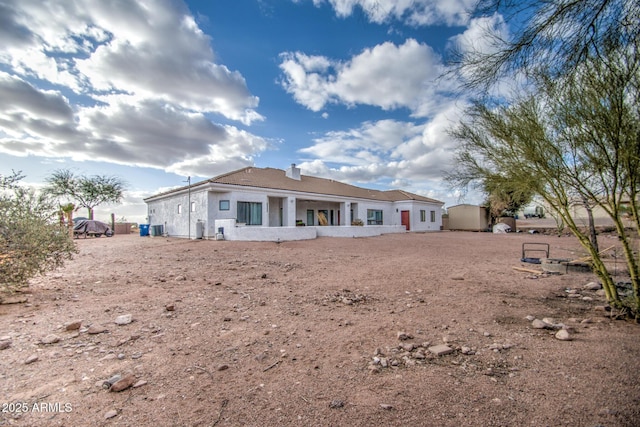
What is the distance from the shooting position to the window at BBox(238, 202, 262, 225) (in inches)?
698

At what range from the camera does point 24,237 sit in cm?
511

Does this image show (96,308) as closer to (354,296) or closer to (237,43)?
(354,296)

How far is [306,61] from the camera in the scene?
9.17 m

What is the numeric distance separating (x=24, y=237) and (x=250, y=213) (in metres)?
13.1

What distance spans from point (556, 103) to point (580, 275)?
5962 millimetres

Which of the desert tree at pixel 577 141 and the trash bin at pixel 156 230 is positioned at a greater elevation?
the desert tree at pixel 577 141

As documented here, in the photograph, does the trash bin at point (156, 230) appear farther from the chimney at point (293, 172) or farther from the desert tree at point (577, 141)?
the desert tree at point (577, 141)

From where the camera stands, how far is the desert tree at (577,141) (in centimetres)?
363

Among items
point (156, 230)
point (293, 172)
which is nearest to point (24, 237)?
point (156, 230)

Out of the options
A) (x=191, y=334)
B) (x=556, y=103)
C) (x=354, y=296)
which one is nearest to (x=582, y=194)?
(x=556, y=103)

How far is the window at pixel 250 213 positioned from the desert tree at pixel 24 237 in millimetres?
11796

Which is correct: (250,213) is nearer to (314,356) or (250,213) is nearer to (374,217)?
(374,217)

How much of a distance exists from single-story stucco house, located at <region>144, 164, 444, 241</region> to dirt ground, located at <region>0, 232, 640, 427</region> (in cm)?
1062

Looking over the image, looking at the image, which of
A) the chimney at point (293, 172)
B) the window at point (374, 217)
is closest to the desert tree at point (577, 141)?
the chimney at point (293, 172)
